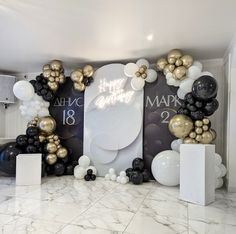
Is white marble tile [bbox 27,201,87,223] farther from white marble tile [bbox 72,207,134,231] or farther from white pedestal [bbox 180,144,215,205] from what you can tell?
white pedestal [bbox 180,144,215,205]

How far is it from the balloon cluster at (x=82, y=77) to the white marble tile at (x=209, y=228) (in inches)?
128

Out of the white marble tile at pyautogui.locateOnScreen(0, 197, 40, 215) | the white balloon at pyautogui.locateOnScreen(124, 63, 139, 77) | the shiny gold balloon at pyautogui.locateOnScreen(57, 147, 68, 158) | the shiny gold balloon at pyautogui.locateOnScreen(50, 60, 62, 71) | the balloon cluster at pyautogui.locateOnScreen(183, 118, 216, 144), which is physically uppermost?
the shiny gold balloon at pyautogui.locateOnScreen(50, 60, 62, 71)

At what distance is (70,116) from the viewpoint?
16.8 feet

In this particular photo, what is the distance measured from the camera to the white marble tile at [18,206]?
2734 mm

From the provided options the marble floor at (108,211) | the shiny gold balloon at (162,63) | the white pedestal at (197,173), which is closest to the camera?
the marble floor at (108,211)

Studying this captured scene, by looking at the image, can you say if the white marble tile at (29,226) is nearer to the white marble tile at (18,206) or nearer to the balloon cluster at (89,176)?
the white marble tile at (18,206)

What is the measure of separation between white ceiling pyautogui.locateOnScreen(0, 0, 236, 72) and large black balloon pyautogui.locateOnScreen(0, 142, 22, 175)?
5.74 feet

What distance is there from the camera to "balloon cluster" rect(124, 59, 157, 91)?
14.0 ft

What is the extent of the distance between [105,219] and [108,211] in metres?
0.25

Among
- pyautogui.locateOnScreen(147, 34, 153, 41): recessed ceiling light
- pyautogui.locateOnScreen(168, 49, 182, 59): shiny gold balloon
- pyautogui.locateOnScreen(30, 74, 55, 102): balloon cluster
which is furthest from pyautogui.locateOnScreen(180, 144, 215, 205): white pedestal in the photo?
pyautogui.locateOnScreen(30, 74, 55, 102): balloon cluster

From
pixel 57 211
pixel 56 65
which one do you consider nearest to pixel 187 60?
pixel 56 65

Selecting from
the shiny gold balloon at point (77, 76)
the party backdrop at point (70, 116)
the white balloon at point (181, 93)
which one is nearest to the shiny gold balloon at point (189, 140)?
the white balloon at point (181, 93)

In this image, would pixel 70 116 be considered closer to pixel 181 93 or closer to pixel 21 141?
pixel 21 141

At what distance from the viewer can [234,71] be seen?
3756 millimetres
